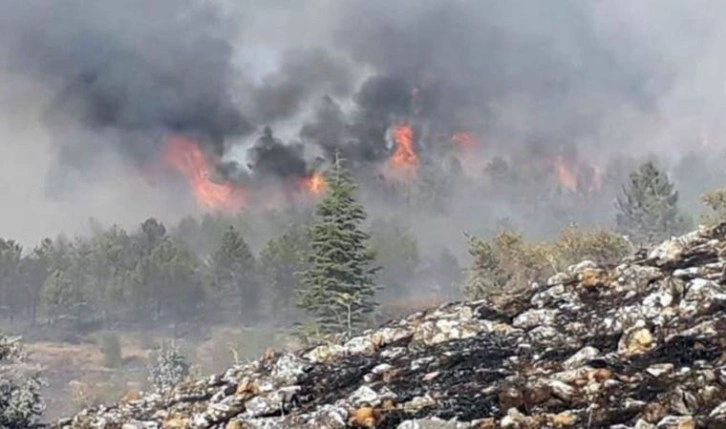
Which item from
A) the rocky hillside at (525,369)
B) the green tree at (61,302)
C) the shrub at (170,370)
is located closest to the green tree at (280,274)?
the green tree at (61,302)

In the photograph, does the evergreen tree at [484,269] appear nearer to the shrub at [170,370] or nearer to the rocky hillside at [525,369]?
the shrub at [170,370]

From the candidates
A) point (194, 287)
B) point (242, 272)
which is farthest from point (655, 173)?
point (194, 287)

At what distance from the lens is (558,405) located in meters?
8.24

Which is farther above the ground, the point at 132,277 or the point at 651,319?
the point at 132,277

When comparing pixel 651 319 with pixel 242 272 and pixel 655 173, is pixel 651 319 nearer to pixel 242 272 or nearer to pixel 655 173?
pixel 655 173

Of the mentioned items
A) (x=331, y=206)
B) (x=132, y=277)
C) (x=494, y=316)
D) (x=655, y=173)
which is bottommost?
(x=494, y=316)

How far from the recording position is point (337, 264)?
68562 millimetres

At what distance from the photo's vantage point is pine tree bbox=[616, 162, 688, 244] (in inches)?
4875

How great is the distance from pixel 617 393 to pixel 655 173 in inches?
5101

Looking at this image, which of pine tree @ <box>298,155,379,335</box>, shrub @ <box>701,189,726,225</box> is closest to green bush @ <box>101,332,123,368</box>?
pine tree @ <box>298,155,379,335</box>

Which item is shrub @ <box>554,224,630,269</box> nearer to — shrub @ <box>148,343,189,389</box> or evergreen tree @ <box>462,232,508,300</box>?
evergreen tree @ <box>462,232,508,300</box>

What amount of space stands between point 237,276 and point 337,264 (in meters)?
121

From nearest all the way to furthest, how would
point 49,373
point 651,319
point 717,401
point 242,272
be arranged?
point 717,401 → point 651,319 → point 49,373 → point 242,272

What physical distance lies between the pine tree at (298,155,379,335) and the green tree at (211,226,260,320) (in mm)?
115725
